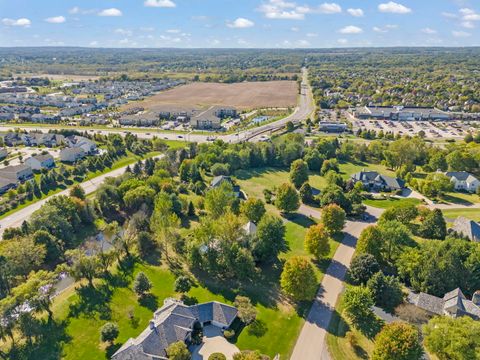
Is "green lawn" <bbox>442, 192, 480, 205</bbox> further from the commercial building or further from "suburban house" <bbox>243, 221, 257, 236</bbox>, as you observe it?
the commercial building

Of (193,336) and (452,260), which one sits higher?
(452,260)

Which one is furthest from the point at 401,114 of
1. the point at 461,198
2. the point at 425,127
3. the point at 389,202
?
the point at 389,202

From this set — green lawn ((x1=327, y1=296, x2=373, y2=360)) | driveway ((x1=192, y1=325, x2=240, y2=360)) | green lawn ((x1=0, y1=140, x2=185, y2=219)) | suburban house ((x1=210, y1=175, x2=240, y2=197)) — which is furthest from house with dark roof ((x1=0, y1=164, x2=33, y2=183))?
green lawn ((x1=327, y1=296, x2=373, y2=360))

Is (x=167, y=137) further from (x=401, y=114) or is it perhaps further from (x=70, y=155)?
(x=401, y=114)

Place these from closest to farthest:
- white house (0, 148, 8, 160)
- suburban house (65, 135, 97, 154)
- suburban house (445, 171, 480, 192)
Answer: suburban house (445, 171, 480, 192)
white house (0, 148, 8, 160)
suburban house (65, 135, 97, 154)

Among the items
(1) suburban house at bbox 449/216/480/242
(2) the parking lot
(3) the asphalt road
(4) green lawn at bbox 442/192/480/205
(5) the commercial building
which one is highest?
(5) the commercial building

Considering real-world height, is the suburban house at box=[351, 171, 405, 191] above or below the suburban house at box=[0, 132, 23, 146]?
below

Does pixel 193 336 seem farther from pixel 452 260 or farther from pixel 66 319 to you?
Result: pixel 452 260

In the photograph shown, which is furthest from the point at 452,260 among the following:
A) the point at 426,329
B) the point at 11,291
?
the point at 11,291
